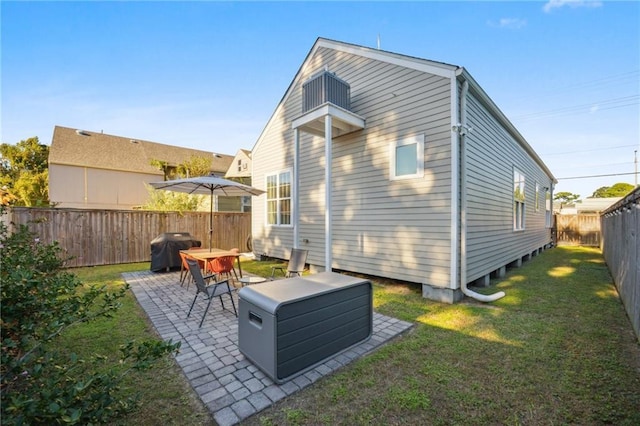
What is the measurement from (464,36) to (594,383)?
8745 millimetres

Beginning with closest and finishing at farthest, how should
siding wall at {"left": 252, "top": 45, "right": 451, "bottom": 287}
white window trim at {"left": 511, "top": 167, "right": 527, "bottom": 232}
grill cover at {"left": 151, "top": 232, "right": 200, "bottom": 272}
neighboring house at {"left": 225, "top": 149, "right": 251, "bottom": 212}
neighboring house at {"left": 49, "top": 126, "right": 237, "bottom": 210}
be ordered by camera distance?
siding wall at {"left": 252, "top": 45, "right": 451, "bottom": 287} < grill cover at {"left": 151, "top": 232, "right": 200, "bottom": 272} < white window trim at {"left": 511, "top": 167, "right": 527, "bottom": 232} < neighboring house at {"left": 49, "top": 126, "right": 237, "bottom": 210} < neighboring house at {"left": 225, "top": 149, "right": 251, "bottom": 212}

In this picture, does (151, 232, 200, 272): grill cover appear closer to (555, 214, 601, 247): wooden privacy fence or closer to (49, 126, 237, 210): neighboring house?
(49, 126, 237, 210): neighboring house

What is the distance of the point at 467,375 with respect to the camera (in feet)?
9.21

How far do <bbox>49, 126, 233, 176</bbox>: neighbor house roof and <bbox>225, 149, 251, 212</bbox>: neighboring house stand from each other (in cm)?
433

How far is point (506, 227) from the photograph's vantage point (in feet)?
25.9

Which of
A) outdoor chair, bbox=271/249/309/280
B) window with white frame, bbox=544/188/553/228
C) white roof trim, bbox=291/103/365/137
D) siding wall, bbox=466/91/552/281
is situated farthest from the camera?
window with white frame, bbox=544/188/553/228

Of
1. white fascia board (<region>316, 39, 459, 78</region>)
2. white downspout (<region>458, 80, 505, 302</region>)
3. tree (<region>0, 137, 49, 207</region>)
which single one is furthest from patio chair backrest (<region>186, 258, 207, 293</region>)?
tree (<region>0, 137, 49, 207</region>)

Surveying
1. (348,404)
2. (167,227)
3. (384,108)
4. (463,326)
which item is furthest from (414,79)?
(167,227)

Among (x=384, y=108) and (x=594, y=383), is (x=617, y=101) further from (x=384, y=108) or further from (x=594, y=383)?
(x=594, y=383)

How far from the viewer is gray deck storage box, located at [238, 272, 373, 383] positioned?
2643mm

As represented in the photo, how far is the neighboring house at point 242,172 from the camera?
1820cm

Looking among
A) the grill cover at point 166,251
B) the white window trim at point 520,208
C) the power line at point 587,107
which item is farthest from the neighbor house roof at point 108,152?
the power line at point 587,107

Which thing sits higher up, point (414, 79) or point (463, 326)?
point (414, 79)

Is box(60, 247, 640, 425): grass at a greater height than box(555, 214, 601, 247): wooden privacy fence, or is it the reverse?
box(555, 214, 601, 247): wooden privacy fence
